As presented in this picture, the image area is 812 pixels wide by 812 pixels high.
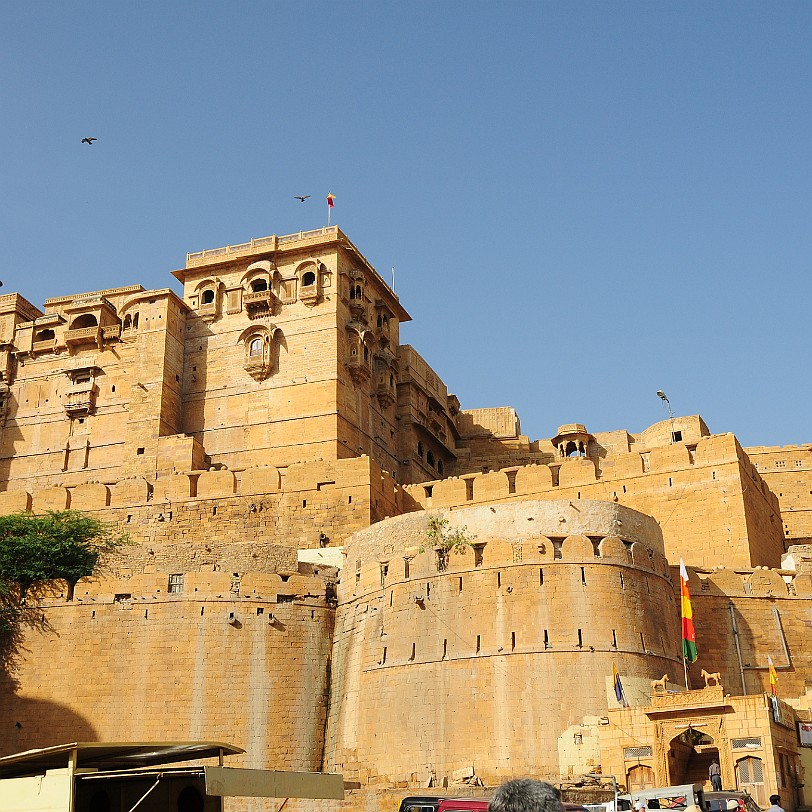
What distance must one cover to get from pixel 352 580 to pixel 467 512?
4.10 m

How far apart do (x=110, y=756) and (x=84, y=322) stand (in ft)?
114

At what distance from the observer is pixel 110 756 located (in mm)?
14469

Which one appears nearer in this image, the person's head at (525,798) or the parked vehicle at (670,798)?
the person's head at (525,798)

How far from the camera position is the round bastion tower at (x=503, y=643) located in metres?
24.3

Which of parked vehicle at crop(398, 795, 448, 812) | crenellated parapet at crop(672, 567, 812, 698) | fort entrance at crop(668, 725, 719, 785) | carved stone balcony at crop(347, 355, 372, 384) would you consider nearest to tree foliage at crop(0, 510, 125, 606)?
carved stone balcony at crop(347, 355, 372, 384)

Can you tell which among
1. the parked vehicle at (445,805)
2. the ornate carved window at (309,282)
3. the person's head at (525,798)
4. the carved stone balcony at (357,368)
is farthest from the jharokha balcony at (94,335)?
the person's head at (525,798)

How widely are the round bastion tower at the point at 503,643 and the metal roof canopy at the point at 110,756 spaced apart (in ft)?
35.2

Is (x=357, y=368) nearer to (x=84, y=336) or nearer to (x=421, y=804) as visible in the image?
(x=84, y=336)

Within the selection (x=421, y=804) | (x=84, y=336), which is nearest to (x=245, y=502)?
(x=84, y=336)

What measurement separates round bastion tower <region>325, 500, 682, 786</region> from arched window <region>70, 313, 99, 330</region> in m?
23.3

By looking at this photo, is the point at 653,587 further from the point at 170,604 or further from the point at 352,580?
the point at 170,604

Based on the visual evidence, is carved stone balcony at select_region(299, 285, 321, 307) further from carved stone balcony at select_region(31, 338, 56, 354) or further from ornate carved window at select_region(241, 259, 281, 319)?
carved stone balcony at select_region(31, 338, 56, 354)

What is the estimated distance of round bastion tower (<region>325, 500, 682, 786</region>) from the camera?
79.7 feet

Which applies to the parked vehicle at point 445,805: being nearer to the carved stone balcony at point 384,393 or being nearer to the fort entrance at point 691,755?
the fort entrance at point 691,755
